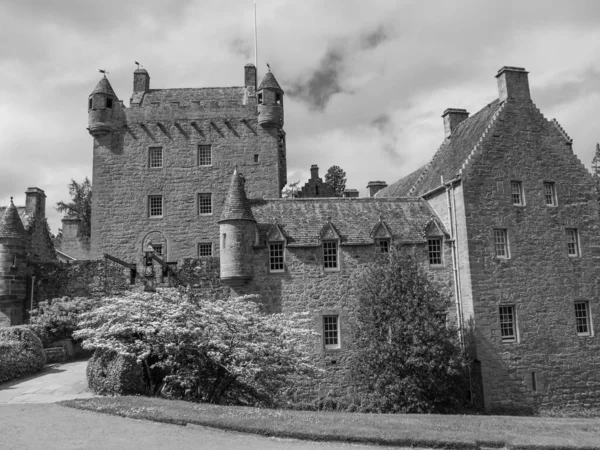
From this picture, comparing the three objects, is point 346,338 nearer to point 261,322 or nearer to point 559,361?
point 261,322

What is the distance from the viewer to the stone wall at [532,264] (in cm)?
2352

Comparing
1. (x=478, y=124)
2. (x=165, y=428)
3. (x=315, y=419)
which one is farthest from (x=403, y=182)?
(x=165, y=428)

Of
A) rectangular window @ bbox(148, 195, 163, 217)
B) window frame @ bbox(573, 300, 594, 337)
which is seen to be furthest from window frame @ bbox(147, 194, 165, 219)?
window frame @ bbox(573, 300, 594, 337)

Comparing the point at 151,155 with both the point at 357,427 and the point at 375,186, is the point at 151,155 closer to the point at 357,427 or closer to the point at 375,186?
the point at 375,186

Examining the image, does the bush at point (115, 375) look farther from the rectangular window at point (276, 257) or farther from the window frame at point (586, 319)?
the window frame at point (586, 319)

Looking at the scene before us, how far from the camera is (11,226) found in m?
26.8

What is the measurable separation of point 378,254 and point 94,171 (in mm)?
21240

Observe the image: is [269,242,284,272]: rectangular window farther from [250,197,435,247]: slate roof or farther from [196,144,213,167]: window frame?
[196,144,213,167]: window frame

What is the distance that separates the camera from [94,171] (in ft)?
115

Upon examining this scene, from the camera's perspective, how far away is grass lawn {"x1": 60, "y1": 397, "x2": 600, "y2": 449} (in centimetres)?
1214

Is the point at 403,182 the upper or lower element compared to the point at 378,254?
upper

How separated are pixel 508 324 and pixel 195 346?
14.6 m

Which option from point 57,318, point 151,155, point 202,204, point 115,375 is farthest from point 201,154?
point 115,375

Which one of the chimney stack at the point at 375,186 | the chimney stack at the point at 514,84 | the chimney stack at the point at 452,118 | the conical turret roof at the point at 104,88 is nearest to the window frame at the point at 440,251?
the chimney stack at the point at 514,84
